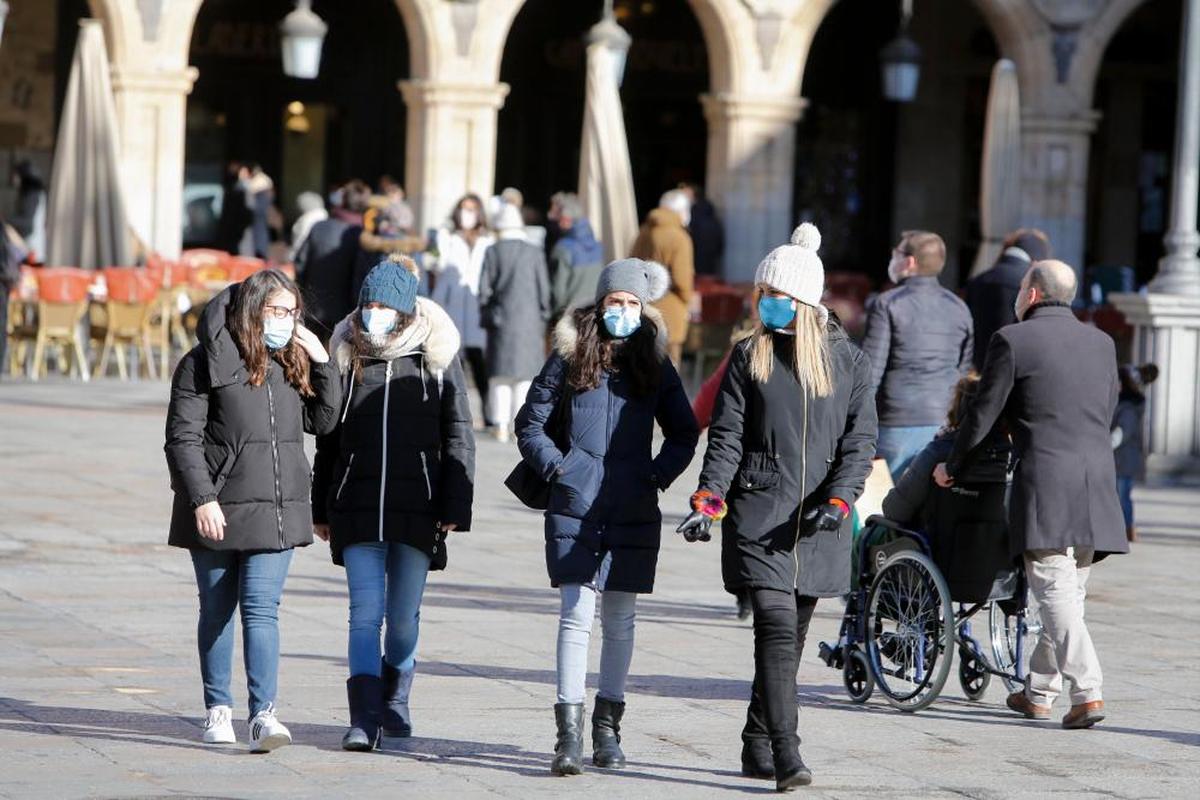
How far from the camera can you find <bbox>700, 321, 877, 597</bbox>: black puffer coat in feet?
21.9

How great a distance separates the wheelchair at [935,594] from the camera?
309 inches

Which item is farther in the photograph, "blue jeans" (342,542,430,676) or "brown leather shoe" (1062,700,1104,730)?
"brown leather shoe" (1062,700,1104,730)

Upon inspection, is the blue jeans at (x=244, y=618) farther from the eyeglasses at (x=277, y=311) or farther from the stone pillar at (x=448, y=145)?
the stone pillar at (x=448, y=145)

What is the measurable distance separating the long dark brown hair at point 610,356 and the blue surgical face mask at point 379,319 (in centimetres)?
53

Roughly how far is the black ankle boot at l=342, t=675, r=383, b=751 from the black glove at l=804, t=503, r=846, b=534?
1.30 m

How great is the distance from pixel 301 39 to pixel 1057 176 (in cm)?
828

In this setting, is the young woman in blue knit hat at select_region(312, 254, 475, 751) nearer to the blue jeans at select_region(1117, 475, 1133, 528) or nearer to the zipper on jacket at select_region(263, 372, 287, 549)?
the zipper on jacket at select_region(263, 372, 287, 549)

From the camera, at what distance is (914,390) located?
393 inches

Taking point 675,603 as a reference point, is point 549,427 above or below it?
above

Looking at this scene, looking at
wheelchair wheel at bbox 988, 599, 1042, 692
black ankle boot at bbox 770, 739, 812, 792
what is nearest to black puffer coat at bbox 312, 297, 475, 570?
black ankle boot at bbox 770, 739, 812, 792

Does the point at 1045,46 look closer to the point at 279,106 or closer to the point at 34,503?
the point at 279,106

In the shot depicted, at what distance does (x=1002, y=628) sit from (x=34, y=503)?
570 cm

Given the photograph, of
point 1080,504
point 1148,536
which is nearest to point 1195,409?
point 1148,536

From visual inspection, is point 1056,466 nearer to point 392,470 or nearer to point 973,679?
point 973,679
